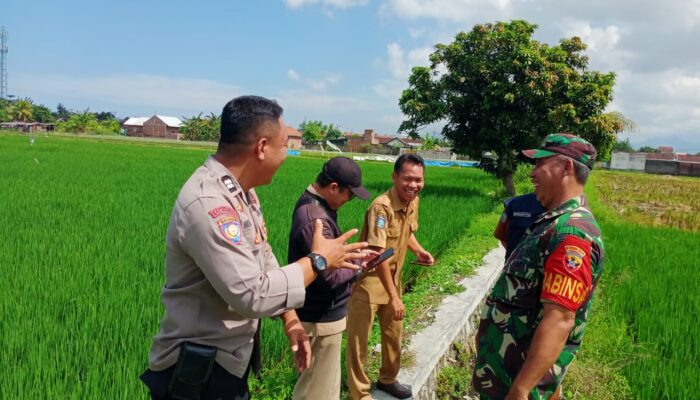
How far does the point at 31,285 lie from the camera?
372 cm

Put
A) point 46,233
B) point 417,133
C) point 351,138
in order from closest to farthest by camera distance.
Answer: point 46,233, point 417,133, point 351,138

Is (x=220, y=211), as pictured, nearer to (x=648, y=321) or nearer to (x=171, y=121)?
(x=648, y=321)

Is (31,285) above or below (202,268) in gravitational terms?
below

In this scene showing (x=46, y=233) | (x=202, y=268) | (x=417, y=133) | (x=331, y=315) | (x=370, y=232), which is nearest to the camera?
(x=202, y=268)

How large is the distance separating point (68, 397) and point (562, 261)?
227 cm

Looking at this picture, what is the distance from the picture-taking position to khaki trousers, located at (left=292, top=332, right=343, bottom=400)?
2.35m

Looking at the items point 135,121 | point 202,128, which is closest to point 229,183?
point 202,128

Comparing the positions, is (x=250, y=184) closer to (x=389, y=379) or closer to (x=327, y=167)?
(x=327, y=167)

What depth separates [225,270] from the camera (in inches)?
53.7

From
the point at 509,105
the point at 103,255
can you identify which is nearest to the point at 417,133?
the point at 509,105

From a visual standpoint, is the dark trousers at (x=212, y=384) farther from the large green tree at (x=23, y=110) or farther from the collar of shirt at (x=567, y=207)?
the large green tree at (x=23, y=110)

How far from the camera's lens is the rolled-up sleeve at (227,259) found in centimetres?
136

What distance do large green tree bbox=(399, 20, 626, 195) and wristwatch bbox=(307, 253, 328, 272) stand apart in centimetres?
1301

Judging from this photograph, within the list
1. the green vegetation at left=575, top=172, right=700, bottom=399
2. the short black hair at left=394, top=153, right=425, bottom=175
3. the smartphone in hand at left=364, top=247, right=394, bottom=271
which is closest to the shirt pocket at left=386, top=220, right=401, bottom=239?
the short black hair at left=394, top=153, right=425, bottom=175
